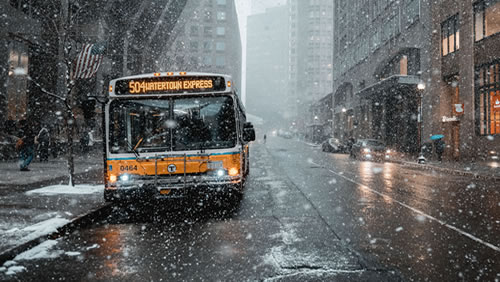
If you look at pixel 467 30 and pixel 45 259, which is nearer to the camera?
pixel 45 259

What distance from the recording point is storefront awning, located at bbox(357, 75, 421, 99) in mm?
33688

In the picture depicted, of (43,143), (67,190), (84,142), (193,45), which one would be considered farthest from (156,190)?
(193,45)

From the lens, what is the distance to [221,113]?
861 centimetres

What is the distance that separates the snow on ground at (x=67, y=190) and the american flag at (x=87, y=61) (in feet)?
13.6

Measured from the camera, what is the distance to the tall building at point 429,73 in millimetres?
25030

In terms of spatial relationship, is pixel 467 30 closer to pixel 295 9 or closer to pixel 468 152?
pixel 468 152

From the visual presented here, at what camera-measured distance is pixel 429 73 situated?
3244cm

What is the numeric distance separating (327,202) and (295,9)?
480 ft

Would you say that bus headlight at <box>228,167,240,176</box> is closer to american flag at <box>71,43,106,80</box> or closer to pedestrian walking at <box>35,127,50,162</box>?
american flag at <box>71,43,106,80</box>

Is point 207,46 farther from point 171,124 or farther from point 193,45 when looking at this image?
point 171,124

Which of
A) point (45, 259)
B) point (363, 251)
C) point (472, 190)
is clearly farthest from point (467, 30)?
point (45, 259)

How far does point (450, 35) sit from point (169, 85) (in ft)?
89.6

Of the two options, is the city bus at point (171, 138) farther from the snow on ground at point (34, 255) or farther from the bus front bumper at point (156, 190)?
the snow on ground at point (34, 255)

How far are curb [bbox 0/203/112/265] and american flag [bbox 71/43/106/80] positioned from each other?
6489mm
